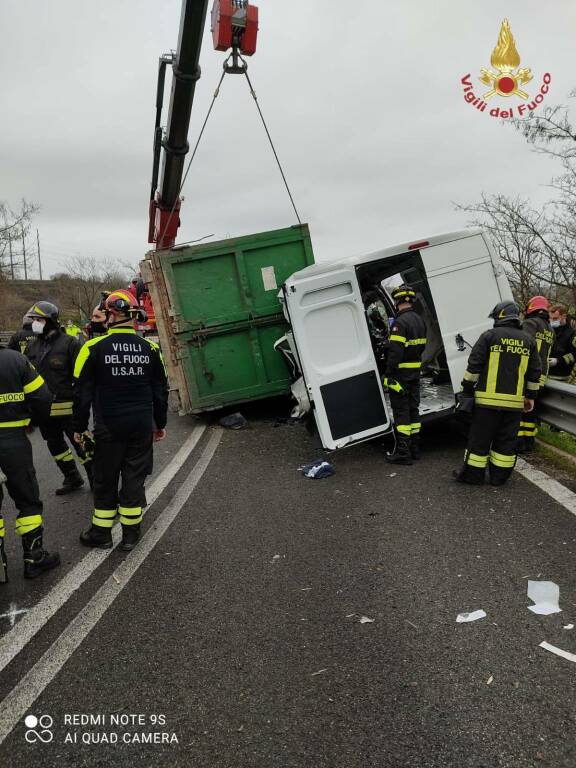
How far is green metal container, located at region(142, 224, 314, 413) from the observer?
740 cm

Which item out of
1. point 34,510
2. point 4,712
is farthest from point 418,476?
point 4,712

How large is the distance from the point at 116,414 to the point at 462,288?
3725 millimetres

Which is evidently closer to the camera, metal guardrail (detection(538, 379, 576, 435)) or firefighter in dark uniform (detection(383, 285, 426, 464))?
metal guardrail (detection(538, 379, 576, 435))

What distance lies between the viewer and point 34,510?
3.63 m

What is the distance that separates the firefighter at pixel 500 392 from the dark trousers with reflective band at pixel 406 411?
0.87 meters

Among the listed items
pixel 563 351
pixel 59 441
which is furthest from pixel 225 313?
pixel 563 351

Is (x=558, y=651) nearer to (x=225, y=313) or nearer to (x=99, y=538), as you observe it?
(x=99, y=538)

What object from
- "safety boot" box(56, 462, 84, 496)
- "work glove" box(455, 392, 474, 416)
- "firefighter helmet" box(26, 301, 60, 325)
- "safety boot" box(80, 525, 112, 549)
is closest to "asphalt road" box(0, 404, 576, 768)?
"safety boot" box(80, 525, 112, 549)

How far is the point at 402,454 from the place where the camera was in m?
5.61

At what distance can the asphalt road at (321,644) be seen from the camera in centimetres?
205

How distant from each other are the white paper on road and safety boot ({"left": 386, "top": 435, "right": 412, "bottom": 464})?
2.52 m

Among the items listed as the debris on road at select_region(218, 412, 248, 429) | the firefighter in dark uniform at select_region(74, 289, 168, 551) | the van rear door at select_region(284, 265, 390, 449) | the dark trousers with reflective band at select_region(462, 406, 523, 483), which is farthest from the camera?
the debris on road at select_region(218, 412, 248, 429)

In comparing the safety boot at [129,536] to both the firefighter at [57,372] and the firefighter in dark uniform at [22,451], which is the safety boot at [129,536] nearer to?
the firefighter in dark uniform at [22,451]

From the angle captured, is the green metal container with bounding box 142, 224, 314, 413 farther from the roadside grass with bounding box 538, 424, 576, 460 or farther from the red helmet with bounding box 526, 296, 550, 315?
the roadside grass with bounding box 538, 424, 576, 460
